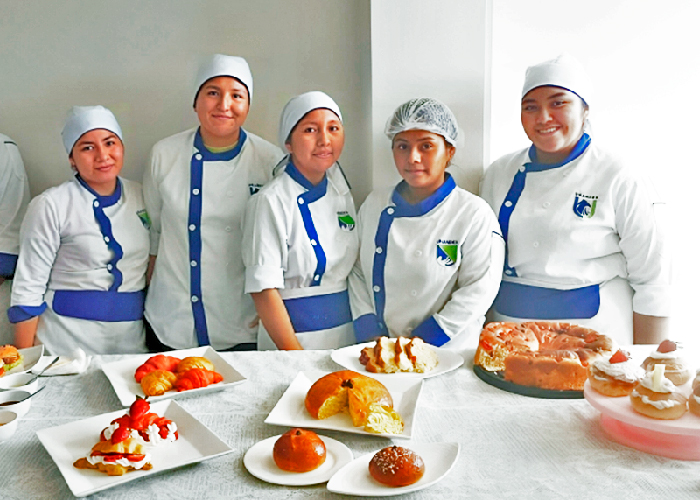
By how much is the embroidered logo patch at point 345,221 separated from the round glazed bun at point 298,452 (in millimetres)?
1423

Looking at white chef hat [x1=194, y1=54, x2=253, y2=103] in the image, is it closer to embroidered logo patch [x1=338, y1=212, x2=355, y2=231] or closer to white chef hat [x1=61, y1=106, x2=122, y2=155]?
white chef hat [x1=61, y1=106, x2=122, y2=155]

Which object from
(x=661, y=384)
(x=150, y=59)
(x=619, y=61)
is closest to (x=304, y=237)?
(x=150, y=59)

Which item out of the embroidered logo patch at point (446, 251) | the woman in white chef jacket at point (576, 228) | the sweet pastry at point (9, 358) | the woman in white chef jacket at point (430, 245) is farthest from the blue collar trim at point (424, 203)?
the sweet pastry at point (9, 358)

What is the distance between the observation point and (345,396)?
1411mm

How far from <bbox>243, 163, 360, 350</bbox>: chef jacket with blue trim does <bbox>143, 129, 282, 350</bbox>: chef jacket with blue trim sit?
17 cm

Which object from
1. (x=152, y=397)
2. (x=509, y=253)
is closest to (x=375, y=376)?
(x=152, y=397)

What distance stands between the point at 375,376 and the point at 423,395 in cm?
14

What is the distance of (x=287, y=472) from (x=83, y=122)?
72.3 inches

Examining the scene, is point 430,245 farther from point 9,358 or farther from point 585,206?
point 9,358

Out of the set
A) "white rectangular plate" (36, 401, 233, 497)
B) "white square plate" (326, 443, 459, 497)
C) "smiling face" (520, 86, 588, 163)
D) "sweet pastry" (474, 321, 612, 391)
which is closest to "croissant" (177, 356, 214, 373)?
"white rectangular plate" (36, 401, 233, 497)

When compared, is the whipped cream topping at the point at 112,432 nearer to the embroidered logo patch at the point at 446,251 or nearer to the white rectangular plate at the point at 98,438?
the white rectangular plate at the point at 98,438

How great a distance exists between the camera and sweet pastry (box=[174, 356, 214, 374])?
162cm

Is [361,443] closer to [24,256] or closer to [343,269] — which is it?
[343,269]

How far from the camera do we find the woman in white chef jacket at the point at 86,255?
2.54m
